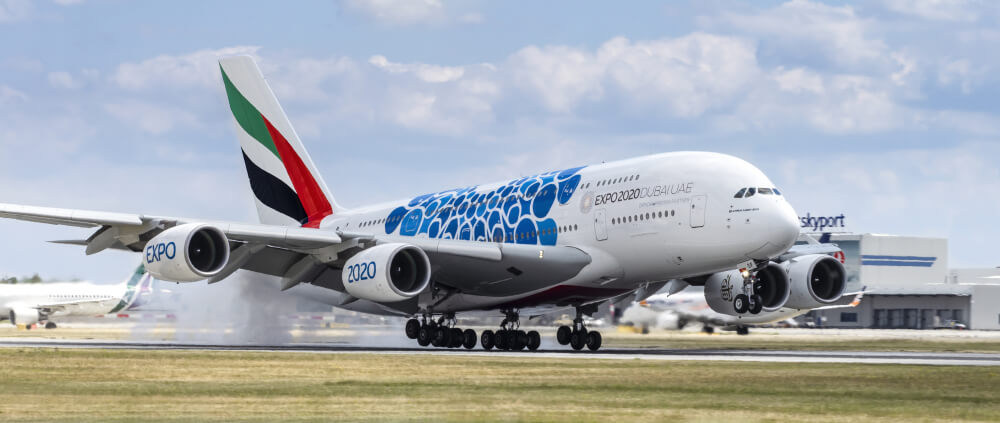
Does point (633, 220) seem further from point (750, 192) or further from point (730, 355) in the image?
point (730, 355)

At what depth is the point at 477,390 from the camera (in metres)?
20.8

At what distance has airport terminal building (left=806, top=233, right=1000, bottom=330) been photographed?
108875 mm

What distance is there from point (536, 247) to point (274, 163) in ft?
48.0

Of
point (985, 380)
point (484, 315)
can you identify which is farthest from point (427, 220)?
point (985, 380)

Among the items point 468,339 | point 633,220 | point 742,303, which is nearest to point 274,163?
point 468,339

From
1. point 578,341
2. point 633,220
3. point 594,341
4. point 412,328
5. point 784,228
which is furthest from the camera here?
point 412,328

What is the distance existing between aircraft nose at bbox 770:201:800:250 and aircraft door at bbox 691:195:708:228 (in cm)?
185

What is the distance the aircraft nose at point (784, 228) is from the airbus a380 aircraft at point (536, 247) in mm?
34

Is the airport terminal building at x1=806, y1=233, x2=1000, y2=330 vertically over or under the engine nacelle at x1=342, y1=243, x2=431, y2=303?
over

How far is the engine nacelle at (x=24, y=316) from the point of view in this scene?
80.4 metres

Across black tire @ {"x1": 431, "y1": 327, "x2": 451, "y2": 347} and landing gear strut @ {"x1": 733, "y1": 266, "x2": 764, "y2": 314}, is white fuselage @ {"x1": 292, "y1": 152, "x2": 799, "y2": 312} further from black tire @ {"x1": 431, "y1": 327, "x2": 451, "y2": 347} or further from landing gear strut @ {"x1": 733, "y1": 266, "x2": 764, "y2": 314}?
black tire @ {"x1": 431, "y1": 327, "x2": 451, "y2": 347}

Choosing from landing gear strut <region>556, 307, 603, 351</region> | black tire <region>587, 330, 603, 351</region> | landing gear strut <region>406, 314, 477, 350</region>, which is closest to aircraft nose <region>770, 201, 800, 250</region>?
black tire <region>587, 330, 603, 351</region>

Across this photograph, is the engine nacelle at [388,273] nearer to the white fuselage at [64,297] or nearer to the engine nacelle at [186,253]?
the engine nacelle at [186,253]

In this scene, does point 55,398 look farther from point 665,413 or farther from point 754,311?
point 754,311
